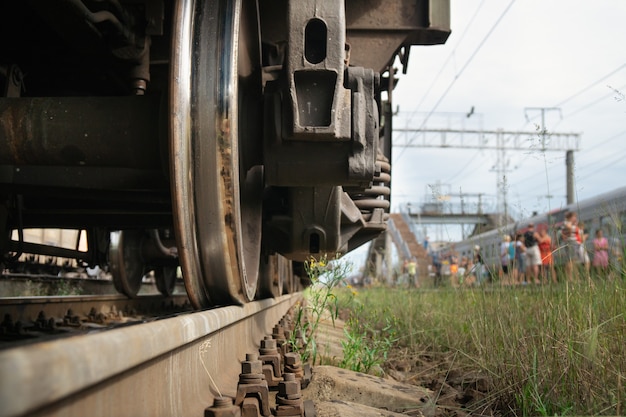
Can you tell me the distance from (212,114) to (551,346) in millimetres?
1632

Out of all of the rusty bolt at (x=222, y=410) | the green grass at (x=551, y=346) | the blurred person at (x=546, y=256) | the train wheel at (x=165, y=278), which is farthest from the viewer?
the train wheel at (x=165, y=278)

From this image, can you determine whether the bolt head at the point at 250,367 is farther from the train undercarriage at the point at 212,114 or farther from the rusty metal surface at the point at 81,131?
the rusty metal surface at the point at 81,131

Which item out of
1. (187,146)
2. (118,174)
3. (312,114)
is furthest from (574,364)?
(118,174)

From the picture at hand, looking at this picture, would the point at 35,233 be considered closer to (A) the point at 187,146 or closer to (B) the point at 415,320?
(B) the point at 415,320

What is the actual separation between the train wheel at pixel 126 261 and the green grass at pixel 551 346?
369cm

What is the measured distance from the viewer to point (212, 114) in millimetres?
2279

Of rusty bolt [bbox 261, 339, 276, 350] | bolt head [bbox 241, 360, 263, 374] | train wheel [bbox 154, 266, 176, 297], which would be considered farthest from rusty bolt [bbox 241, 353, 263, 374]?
train wheel [bbox 154, 266, 176, 297]

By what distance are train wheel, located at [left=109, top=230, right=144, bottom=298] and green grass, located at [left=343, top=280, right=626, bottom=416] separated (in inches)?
145

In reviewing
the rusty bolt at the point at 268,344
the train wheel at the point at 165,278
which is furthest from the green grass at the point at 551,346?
the train wheel at the point at 165,278

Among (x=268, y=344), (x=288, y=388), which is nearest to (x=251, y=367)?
(x=288, y=388)

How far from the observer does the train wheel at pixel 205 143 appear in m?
2.20

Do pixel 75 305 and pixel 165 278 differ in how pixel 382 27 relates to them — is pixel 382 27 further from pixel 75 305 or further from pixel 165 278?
pixel 165 278

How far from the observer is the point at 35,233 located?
15.4 meters

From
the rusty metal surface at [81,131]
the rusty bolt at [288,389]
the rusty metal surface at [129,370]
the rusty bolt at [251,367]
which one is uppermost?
the rusty metal surface at [81,131]
